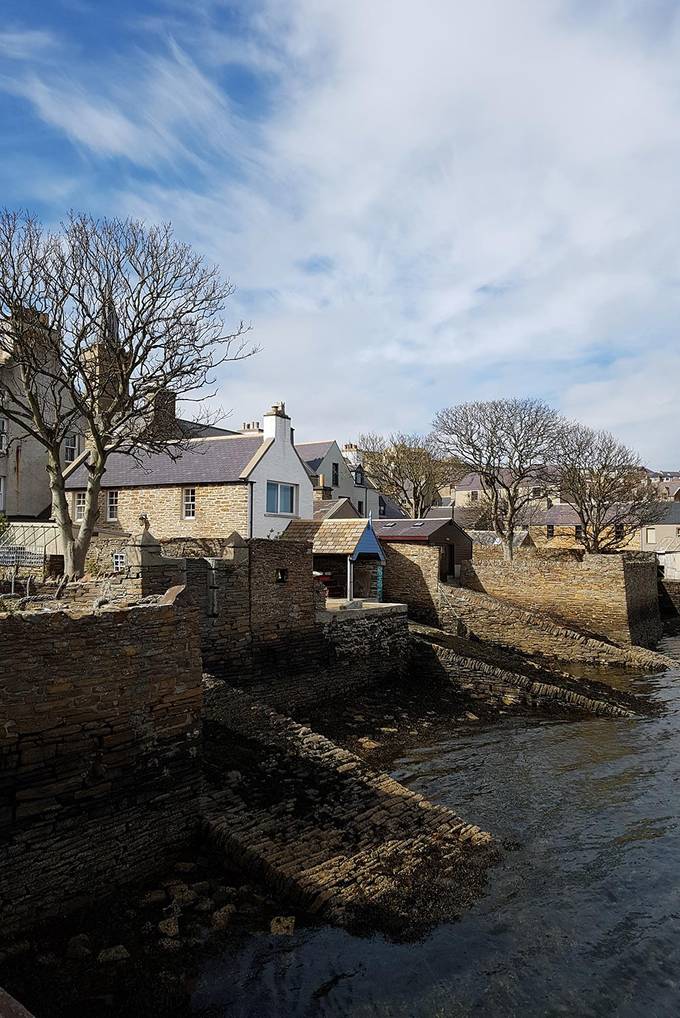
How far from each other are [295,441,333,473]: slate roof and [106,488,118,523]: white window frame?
21.5 meters

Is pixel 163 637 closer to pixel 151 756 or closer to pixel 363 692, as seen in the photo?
pixel 151 756

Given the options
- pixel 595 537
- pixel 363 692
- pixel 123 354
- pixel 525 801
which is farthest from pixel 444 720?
pixel 595 537

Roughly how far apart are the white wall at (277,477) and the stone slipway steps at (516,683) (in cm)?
1079

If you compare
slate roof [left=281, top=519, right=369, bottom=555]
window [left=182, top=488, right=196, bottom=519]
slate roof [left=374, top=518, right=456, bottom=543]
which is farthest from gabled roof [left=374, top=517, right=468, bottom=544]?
window [left=182, top=488, right=196, bottom=519]

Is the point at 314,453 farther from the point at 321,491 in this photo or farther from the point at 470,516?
the point at 470,516

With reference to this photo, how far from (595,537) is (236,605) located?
101ft

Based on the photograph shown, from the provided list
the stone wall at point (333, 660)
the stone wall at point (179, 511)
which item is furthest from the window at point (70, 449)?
the stone wall at point (333, 660)

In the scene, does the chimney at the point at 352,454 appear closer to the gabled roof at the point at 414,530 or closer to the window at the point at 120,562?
the gabled roof at the point at 414,530

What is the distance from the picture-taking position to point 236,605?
56.0ft

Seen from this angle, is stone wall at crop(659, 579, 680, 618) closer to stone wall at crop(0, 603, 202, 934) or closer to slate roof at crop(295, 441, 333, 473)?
slate roof at crop(295, 441, 333, 473)

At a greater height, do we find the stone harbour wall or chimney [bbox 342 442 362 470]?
chimney [bbox 342 442 362 470]

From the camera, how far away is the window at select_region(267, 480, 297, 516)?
106ft

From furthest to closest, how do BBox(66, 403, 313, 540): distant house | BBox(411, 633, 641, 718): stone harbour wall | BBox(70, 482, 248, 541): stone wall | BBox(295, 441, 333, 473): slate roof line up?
BBox(295, 441, 333, 473): slate roof < BBox(66, 403, 313, 540): distant house < BBox(70, 482, 248, 541): stone wall < BBox(411, 633, 641, 718): stone harbour wall

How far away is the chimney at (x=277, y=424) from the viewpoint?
108 ft
